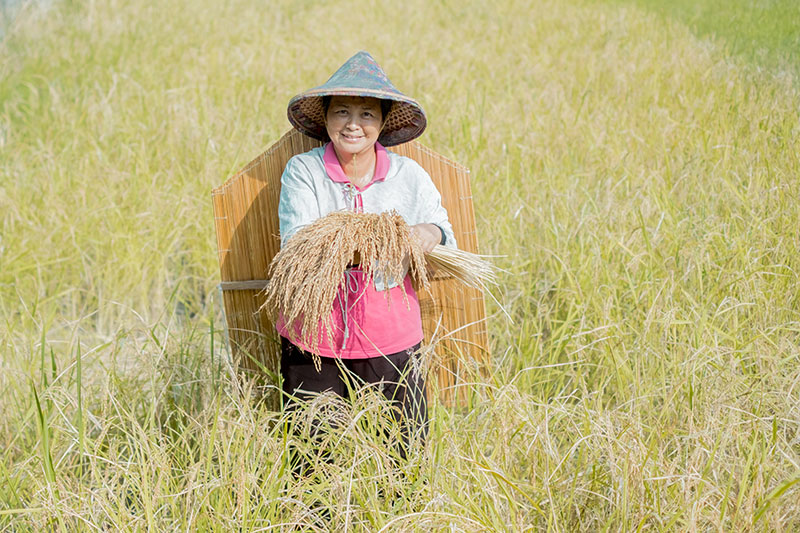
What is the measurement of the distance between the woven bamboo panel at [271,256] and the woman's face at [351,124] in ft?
1.03

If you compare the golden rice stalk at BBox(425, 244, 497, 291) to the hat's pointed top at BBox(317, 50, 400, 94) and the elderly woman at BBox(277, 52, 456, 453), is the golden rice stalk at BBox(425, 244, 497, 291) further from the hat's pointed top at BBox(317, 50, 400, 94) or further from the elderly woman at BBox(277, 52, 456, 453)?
the hat's pointed top at BBox(317, 50, 400, 94)

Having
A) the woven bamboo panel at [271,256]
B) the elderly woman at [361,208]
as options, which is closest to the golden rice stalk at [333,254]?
the elderly woman at [361,208]

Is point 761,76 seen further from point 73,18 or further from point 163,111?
point 73,18

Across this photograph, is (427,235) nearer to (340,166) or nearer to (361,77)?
(340,166)

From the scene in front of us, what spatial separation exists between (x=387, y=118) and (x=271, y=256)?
613 mm

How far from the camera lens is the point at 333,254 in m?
1.76

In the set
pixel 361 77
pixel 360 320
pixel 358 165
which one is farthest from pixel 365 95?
pixel 360 320

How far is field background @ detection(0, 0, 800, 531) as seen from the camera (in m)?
1.79

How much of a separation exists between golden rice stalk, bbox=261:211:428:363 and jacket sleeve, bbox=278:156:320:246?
0.13m

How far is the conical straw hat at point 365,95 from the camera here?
6.36ft

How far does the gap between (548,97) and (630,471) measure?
3.34m

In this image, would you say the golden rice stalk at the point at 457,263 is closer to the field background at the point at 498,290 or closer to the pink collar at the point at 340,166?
the pink collar at the point at 340,166

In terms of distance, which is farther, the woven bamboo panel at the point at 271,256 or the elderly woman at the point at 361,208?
the woven bamboo panel at the point at 271,256

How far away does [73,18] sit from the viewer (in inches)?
254
